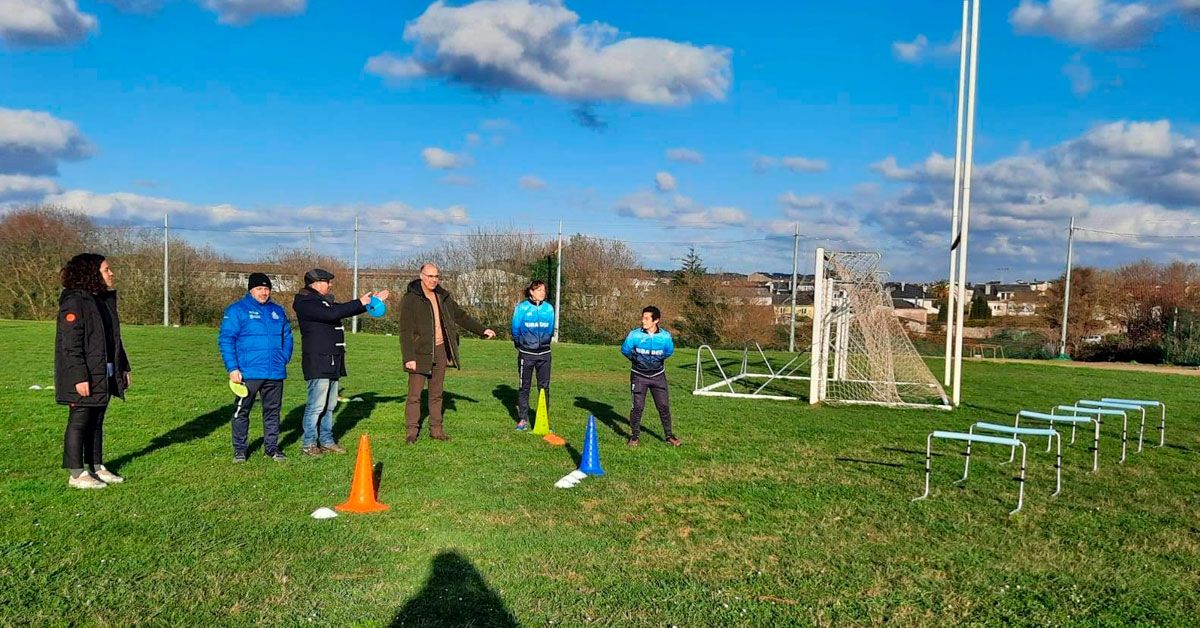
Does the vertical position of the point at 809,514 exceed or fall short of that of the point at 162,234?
it falls short

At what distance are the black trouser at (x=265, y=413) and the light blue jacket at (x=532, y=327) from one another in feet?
9.89

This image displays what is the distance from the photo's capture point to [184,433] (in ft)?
32.0

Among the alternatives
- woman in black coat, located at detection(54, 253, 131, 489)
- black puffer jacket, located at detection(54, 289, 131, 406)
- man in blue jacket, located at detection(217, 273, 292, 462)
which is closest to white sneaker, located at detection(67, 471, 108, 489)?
woman in black coat, located at detection(54, 253, 131, 489)

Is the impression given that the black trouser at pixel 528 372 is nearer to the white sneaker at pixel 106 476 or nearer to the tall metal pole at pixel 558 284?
the white sneaker at pixel 106 476

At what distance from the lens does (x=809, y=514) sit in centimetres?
665

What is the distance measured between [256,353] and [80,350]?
154 cm

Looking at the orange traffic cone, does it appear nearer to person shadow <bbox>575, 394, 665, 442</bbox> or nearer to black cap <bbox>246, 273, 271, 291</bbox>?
black cap <bbox>246, 273, 271, 291</bbox>

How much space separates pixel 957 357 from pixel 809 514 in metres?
8.31

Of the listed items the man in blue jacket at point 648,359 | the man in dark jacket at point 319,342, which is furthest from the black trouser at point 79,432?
the man in blue jacket at point 648,359

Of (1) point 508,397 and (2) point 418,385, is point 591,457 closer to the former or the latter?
(2) point 418,385

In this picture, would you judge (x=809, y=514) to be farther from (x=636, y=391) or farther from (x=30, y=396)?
(x=30, y=396)

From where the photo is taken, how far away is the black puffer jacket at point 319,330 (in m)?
8.36

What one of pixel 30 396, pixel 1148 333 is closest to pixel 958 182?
pixel 30 396

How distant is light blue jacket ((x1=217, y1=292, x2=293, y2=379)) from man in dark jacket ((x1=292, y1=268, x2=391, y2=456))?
9.9 inches
